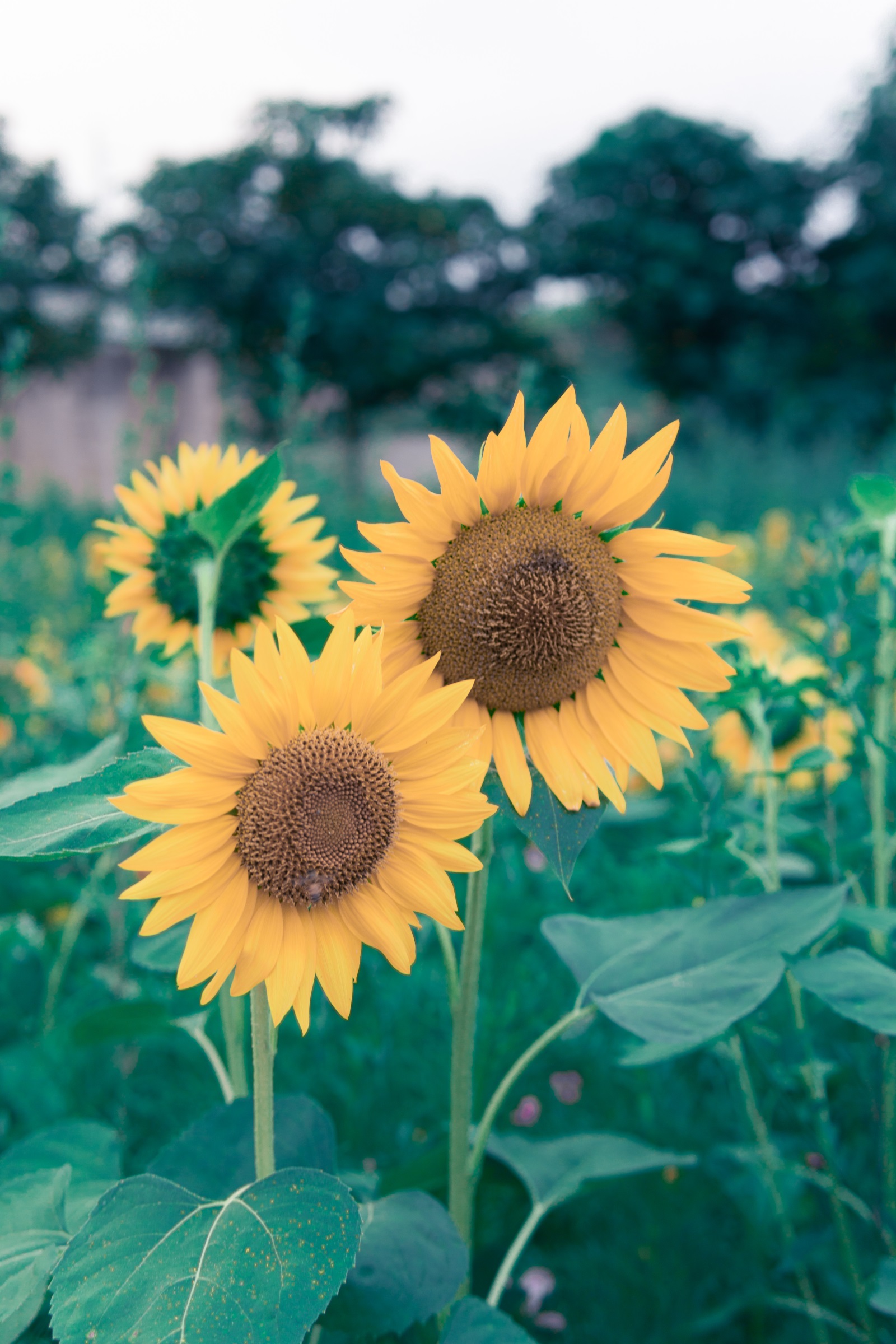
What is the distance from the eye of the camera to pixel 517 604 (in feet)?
2.03

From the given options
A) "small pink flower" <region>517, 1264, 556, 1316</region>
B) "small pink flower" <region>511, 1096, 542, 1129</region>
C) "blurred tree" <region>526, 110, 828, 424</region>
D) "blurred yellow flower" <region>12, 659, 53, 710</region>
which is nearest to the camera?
"small pink flower" <region>517, 1264, 556, 1316</region>

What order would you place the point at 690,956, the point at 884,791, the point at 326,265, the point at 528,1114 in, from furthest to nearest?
the point at 326,265
the point at 528,1114
the point at 884,791
the point at 690,956

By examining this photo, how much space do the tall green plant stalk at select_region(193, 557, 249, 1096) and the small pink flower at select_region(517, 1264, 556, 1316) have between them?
1.66ft

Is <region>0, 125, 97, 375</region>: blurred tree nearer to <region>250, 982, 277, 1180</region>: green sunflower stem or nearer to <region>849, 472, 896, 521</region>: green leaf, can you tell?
<region>849, 472, 896, 521</region>: green leaf

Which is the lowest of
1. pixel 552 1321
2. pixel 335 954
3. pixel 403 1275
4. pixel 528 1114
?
pixel 552 1321

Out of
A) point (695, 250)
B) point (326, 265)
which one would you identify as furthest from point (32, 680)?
point (695, 250)

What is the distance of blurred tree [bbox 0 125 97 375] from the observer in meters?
13.0

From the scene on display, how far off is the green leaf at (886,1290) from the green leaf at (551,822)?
0.40 meters

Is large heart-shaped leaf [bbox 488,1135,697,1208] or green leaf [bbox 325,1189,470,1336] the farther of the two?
large heart-shaped leaf [bbox 488,1135,697,1208]

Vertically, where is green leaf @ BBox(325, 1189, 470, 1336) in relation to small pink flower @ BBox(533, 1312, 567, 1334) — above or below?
above

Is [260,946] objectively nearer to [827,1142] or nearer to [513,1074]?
[513,1074]

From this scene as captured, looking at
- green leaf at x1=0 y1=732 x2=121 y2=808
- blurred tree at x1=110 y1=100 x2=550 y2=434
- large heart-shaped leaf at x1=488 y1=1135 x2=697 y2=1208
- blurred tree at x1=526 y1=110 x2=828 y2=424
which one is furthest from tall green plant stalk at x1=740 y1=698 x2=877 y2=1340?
blurred tree at x1=526 y1=110 x2=828 y2=424

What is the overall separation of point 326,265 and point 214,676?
15.0 m

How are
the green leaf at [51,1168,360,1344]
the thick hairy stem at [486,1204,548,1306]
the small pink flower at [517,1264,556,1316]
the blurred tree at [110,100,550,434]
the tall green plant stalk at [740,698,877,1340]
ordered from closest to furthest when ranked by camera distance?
the green leaf at [51,1168,360,1344] → the thick hairy stem at [486,1204,548,1306] → the tall green plant stalk at [740,698,877,1340] → the small pink flower at [517,1264,556,1316] → the blurred tree at [110,100,550,434]
